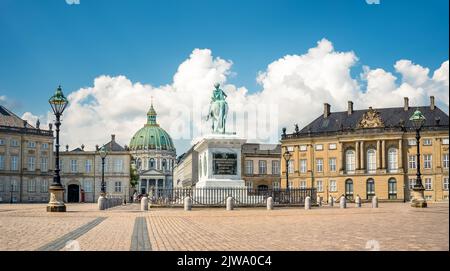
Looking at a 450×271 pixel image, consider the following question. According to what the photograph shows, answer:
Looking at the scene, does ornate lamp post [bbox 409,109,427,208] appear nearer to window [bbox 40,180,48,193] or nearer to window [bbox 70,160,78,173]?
window [bbox 40,180,48,193]

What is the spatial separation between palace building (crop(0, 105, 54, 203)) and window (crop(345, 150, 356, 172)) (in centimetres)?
4606

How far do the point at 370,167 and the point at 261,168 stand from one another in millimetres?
25921

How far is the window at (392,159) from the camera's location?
85.4m

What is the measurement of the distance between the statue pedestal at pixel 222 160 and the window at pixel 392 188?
50263 millimetres

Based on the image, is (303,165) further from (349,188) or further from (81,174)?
(81,174)

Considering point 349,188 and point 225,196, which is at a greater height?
point 225,196

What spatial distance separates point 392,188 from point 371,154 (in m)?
5.97

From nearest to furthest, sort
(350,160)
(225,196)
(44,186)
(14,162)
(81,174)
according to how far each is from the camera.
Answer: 1. (225,196)
2. (350,160)
3. (14,162)
4. (44,186)
5. (81,174)

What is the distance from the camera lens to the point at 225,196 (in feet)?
127

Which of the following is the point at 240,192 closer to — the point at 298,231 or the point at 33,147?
the point at 298,231

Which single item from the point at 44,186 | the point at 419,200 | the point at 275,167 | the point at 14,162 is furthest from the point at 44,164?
the point at 419,200

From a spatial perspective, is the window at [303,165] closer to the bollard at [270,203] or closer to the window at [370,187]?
the window at [370,187]

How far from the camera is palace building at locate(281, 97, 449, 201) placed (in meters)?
83.1

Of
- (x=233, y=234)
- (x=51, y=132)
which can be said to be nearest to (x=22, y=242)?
(x=233, y=234)
